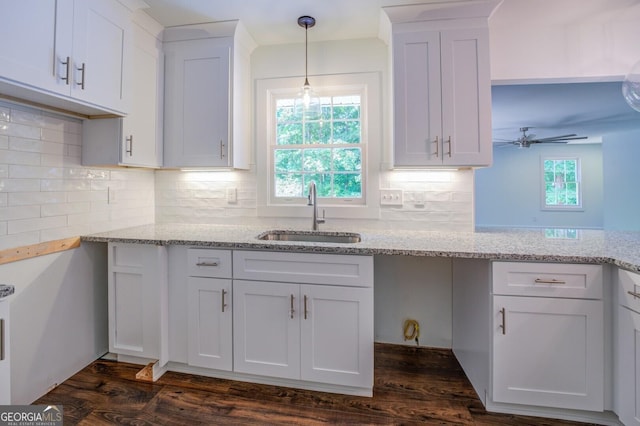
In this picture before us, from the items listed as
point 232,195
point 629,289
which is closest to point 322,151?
point 232,195

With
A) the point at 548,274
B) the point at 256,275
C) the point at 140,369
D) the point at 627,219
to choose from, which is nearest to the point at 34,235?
the point at 140,369

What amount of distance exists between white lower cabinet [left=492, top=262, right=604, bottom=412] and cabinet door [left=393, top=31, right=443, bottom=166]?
2.75 feet

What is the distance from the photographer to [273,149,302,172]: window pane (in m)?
2.51

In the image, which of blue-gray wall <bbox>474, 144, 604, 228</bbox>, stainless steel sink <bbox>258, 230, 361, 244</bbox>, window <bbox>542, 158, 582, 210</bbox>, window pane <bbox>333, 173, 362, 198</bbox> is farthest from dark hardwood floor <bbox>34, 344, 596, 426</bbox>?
window <bbox>542, 158, 582, 210</bbox>

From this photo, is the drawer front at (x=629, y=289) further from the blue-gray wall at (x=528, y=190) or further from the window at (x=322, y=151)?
the blue-gray wall at (x=528, y=190)

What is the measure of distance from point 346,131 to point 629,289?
1867 mm

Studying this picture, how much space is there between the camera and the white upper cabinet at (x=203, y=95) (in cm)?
216

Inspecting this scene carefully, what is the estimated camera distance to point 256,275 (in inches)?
69.8

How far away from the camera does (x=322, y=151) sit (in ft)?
8.17

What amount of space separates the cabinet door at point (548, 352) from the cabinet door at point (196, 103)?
6.45 feet

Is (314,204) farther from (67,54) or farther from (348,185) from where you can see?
(67,54)

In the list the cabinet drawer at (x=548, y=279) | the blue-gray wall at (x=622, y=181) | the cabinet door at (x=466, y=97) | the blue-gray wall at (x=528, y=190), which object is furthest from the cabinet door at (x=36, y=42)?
the blue-gray wall at (x=528, y=190)

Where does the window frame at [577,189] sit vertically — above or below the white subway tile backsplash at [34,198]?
above

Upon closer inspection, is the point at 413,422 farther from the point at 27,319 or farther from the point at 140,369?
the point at 27,319
